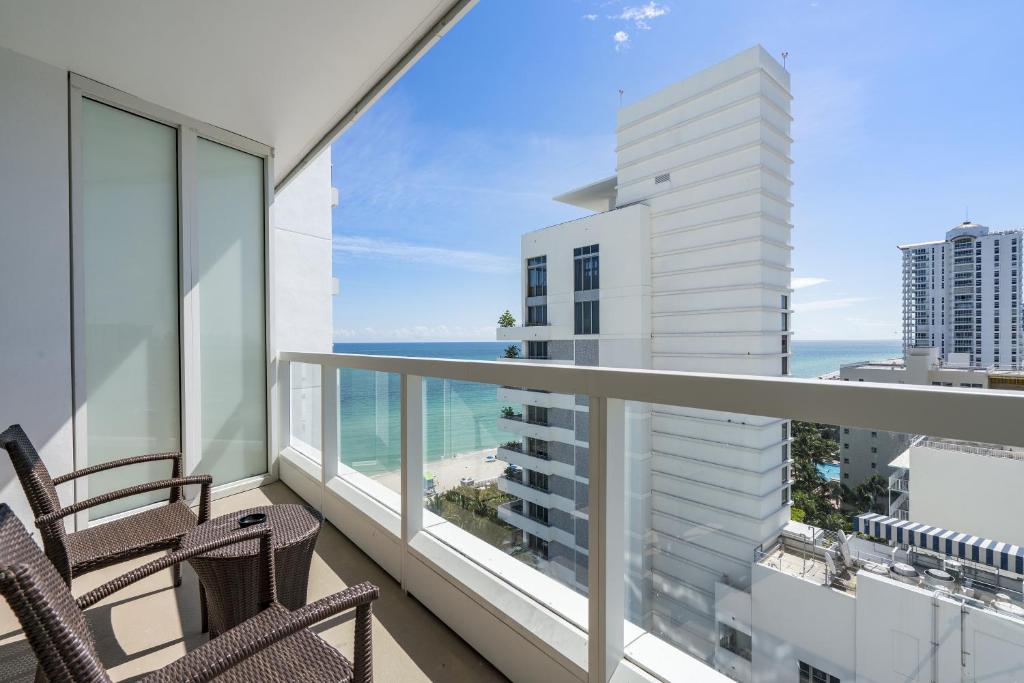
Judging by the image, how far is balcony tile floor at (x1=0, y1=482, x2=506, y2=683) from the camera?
5.46 feet

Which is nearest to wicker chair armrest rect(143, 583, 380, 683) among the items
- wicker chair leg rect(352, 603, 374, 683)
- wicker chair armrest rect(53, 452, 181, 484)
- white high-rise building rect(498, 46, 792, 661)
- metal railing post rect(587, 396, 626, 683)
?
wicker chair leg rect(352, 603, 374, 683)

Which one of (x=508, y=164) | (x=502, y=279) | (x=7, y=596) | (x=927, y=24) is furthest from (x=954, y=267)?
(x=502, y=279)

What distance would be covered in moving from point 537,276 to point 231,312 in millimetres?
6370

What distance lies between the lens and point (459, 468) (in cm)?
211

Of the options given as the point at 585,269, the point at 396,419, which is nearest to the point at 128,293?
the point at 396,419

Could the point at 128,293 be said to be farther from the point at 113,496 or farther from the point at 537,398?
the point at 537,398

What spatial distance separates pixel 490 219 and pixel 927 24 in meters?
32.0

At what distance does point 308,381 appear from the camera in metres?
3.47

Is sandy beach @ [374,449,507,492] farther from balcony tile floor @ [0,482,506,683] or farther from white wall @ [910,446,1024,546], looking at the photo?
white wall @ [910,446,1024,546]

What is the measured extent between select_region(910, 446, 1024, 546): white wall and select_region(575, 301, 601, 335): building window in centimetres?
744

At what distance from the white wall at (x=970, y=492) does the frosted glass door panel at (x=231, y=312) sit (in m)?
3.83

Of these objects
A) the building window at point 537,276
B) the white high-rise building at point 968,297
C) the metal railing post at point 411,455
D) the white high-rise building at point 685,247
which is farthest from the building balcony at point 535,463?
the white high-rise building at point 968,297

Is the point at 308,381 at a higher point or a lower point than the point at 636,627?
higher

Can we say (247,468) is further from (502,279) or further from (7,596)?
(502,279)
